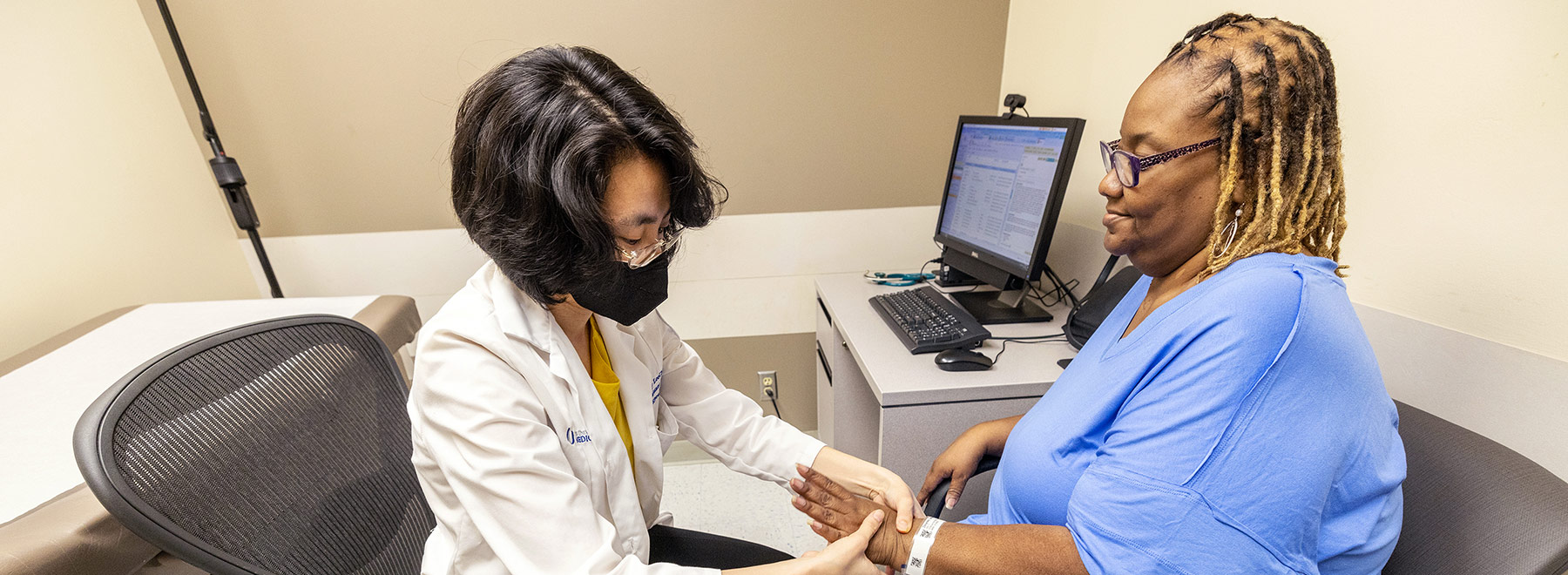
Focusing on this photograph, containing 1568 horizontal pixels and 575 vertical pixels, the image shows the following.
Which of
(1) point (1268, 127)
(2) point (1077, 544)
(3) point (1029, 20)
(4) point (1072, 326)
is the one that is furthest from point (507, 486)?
(3) point (1029, 20)

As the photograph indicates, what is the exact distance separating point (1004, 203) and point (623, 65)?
1.23 meters

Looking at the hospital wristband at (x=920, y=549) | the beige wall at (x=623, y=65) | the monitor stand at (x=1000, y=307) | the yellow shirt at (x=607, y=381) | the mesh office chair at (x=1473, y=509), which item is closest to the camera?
the mesh office chair at (x=1473, y=509)

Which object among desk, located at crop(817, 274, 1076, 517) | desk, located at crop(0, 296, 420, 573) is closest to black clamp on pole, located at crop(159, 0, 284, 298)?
desk, located at crop(0, 296, 420, 573)

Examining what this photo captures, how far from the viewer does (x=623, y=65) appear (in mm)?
1874

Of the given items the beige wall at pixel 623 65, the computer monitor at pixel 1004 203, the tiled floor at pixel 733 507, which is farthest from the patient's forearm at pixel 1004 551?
the beige wall at pixel 623 65

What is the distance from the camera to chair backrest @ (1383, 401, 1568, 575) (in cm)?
56

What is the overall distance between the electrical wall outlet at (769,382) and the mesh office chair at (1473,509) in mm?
1746

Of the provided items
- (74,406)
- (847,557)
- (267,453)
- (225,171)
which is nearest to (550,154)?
(267,453)

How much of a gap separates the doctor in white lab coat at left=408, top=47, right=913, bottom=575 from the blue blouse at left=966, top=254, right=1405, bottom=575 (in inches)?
14.2

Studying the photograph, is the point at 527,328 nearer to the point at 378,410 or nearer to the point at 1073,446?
the point at 378,410

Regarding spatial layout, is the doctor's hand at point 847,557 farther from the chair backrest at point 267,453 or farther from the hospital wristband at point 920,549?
the chair backrest at point 267,453

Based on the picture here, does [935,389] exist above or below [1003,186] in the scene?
below

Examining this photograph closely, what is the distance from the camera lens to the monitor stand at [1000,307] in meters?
1.54

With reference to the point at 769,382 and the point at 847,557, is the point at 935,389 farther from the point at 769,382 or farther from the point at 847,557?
the point at 769,382
